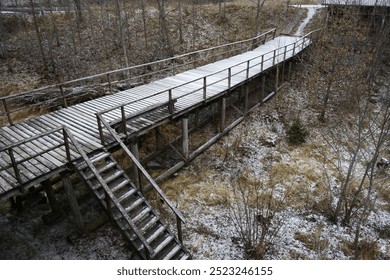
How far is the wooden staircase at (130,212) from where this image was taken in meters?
6.80

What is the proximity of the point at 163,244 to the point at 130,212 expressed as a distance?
1.14m

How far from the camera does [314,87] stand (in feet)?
61.1

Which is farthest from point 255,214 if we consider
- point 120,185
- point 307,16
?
point 307,16

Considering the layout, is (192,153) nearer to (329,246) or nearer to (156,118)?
(156,118)

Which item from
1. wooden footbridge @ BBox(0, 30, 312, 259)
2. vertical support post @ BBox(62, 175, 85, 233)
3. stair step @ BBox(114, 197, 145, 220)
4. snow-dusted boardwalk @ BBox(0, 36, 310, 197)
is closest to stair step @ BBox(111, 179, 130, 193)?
wooden footbridge @ BBox(0, 30, 312, 259)

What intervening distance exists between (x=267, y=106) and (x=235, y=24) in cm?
1583

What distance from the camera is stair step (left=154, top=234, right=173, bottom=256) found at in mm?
6770

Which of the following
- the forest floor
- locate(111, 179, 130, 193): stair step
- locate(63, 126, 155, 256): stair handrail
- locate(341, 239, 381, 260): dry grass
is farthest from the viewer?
locate(341, 239, 381, 260): dry grass

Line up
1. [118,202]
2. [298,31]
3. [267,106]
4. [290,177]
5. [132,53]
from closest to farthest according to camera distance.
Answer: [118,202], [290,177], [267,106], [132,53], [298,31]

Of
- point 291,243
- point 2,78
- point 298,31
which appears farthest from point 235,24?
point 291,243

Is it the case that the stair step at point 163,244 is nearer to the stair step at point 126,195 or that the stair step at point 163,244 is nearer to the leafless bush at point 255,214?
the stair step at point 126,195

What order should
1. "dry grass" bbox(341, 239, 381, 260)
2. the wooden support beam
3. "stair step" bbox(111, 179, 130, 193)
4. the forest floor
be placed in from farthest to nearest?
the wooden support beam → "dry grass" bbox(341, 239, 381, 260) → the forest floor → "stair step" bbox(111, 179, 130, 193)

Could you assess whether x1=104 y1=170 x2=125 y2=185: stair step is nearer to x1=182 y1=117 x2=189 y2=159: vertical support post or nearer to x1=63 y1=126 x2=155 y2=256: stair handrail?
x1=63 y1=126 x2=155 y2=256: stair handrail

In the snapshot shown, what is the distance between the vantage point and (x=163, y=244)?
275 inches
